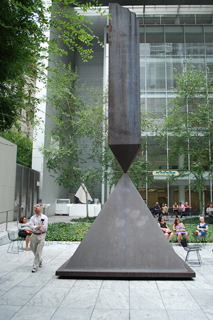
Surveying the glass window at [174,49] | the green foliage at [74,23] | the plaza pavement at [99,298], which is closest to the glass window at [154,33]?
the glass window at [174,49]

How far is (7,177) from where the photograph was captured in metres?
16.4

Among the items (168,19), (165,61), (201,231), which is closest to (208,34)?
(168,19)

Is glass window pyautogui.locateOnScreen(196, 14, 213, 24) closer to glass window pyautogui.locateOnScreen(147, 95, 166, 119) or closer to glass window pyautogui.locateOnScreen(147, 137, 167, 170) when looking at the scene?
glass window pyautogui.locateOnScreen(147, 95, 166, 119)

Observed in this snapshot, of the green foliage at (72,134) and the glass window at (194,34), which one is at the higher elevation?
the glass window at (194,34)

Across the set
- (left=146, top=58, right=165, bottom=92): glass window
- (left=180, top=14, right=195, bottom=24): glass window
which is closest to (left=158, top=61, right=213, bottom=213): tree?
(left=146, top=58, right=165, bottom=92): glass window

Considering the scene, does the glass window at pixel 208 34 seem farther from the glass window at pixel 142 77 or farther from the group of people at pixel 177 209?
the group of people at pixel 177 209

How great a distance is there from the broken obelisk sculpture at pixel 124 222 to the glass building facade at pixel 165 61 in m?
16.6

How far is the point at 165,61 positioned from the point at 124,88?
20828 mm

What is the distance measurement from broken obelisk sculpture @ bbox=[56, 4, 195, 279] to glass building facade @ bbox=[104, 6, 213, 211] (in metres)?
16.6

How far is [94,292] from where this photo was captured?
5027 millimetres

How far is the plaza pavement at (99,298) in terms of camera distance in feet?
13.1

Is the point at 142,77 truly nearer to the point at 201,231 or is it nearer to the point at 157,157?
the point at 157,157

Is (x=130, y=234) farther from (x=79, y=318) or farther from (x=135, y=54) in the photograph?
(x=135, y=54)

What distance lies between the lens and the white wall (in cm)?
1556
